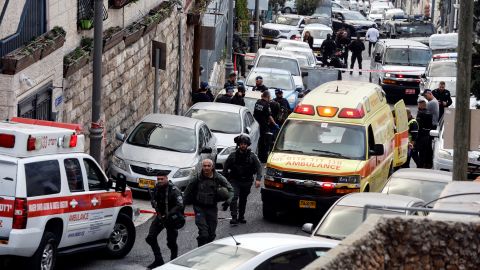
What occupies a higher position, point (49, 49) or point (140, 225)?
point (49, 49)

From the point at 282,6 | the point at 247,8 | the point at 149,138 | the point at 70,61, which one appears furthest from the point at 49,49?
the point at 282,6

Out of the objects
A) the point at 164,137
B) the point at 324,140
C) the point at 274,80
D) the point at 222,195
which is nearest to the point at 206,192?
the point at 222,195

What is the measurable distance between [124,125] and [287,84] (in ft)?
27.1

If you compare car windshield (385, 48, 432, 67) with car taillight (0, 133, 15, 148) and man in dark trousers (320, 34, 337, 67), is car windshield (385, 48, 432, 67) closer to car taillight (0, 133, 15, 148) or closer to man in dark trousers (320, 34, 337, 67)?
man in dark trousers (320, 34, 337, 67)

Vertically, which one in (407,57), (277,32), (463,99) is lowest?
(277,32)

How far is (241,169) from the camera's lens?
20.7 m

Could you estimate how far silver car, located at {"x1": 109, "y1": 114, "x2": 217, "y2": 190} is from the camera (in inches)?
907

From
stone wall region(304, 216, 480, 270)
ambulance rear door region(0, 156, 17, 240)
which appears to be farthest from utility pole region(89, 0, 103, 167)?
stone wall region(304, 216, 480, 270)

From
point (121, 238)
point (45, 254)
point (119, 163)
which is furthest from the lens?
point (119, 163)

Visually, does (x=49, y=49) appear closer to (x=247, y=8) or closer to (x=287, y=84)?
(x=287, y=84)

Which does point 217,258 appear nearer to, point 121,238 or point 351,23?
point 121,238

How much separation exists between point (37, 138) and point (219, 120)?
11573 millimetres

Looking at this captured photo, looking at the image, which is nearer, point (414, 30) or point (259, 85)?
point (259, 85)

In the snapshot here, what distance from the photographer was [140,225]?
21141 mm
